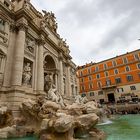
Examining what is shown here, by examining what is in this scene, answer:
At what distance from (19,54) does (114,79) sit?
2760 cm

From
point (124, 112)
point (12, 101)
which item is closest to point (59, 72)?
point (12, 101)

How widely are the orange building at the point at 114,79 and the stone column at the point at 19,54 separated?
1021 inches

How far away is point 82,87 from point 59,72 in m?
21.5

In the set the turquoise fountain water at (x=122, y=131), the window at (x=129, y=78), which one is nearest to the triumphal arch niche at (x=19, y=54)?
the turquoise fountain water at (x=122, y=131)

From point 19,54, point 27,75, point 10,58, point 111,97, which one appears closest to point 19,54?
point 19,54

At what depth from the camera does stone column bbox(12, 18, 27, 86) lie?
1100cm

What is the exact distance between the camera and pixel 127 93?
30.9 meters

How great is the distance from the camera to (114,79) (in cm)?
3412

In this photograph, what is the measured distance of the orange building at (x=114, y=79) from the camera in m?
31.2

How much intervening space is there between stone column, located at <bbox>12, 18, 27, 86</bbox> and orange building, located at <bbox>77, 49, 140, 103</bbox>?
25.9m

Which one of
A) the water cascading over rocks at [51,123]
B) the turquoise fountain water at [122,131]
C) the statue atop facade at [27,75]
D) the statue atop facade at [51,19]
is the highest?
the statue atop facade at [51,19]

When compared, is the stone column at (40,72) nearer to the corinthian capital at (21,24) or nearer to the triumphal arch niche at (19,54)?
the triumphal arch niche at (19,54)

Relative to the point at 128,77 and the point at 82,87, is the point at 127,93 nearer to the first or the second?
the point at 128,77

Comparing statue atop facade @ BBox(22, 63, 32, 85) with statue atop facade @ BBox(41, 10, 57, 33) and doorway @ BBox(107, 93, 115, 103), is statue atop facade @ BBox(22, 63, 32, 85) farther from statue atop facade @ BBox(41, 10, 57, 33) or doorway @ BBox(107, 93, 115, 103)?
doorway @ BBox(107, 93, 115, 103)
